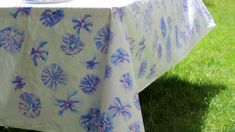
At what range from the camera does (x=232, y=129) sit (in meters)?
2.54

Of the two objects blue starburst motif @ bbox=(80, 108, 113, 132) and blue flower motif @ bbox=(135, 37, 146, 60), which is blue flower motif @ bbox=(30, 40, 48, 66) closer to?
blue starburst motif @ bbox=(80, 108, 113, 132)

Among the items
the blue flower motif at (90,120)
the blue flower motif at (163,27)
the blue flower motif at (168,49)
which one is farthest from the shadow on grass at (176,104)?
the blue flower motif at (90,120)

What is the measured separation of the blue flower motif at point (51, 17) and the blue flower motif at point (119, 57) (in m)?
0.24

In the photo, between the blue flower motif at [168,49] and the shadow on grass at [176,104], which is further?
the shadow on grass at [176,104]

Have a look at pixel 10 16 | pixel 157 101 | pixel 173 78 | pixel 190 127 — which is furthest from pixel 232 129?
pixel 10 16

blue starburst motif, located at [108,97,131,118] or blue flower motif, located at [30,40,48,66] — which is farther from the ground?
blue flower motif, located at [30,40,48,66]

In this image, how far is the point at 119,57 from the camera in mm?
1583

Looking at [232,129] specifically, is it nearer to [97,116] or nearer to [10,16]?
[97,116]

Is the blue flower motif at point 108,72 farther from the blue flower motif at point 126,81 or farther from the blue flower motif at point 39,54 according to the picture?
the blue flower motif at point 39,54

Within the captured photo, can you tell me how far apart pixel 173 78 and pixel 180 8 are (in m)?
0.98

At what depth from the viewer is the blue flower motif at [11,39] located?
1735mm

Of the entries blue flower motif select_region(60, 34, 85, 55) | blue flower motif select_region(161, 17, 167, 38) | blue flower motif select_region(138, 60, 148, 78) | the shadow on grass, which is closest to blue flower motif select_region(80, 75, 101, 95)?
blue flower motif select_region(60, 34, 85, 55)

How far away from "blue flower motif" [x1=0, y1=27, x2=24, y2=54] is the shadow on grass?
106 cm

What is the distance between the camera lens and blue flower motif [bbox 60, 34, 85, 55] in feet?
5.39
